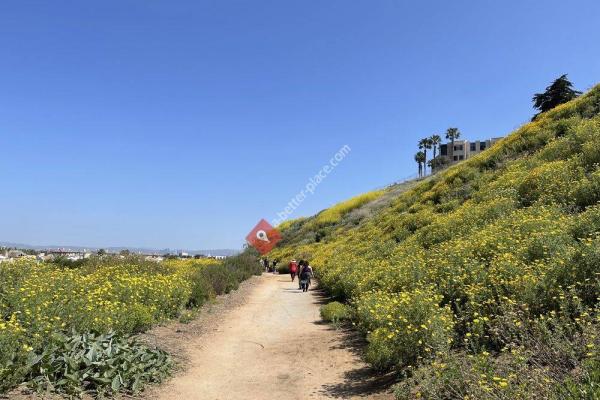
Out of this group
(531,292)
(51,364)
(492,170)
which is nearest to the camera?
(51,364)

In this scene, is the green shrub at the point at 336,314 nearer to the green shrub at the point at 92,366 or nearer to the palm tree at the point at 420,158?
the green shrub at the point at 92,366

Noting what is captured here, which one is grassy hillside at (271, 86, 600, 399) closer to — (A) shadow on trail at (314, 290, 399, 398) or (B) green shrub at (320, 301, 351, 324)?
(A) shadow on trail at (314, 290, 399, 398)

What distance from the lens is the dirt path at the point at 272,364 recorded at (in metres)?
6.39

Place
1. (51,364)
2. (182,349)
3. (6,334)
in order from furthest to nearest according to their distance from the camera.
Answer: (182,349) → (51,364) → (6,334)

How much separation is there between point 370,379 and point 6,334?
503 centimetres

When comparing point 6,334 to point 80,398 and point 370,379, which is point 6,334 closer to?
point 80,398

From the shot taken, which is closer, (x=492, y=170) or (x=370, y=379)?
(x=370, y=379)

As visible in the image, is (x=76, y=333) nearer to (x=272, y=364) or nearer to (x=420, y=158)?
(x=272, y=364)

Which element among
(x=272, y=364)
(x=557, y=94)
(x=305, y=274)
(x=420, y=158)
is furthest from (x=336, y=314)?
(x=420, y=158)

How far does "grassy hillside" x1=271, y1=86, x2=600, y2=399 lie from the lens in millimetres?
4309

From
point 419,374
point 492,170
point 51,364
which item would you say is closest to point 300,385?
point 419,374

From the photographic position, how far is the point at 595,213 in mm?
7633

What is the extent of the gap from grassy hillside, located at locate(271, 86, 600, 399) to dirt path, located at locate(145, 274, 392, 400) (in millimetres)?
682

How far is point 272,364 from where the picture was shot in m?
7.97
